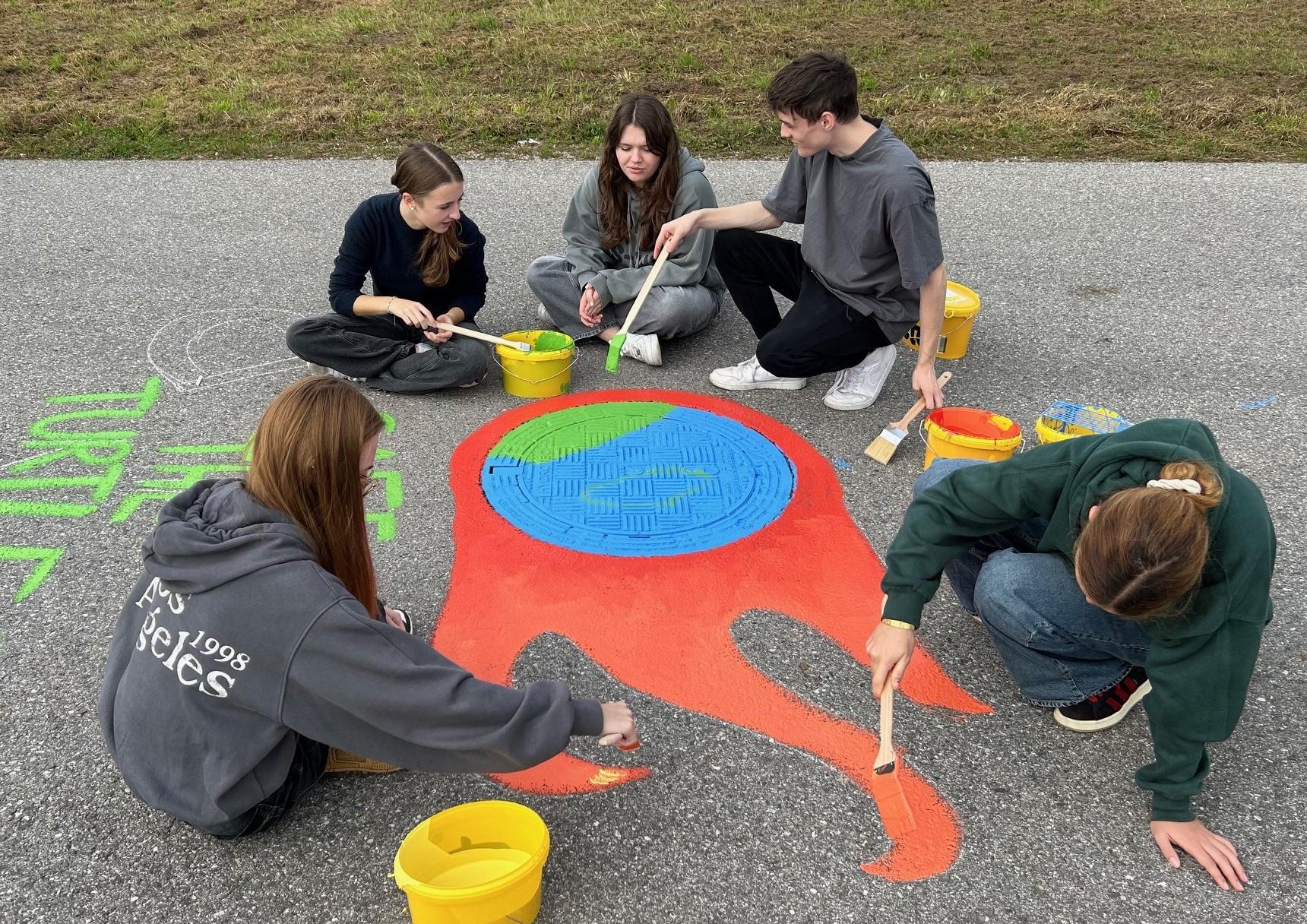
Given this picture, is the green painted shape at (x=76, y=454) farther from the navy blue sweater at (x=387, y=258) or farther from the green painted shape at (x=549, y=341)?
the green painted shape at (x=549, y=341)

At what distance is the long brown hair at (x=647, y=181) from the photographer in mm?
3727

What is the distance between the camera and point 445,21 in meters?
9.27

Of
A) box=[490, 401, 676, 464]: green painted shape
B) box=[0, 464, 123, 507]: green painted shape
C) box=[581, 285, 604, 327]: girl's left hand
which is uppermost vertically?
box=[581, 285, 604, 327]: girl's left hand

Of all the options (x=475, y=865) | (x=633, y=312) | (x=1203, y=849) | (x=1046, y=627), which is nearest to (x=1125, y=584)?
(x=1046, y=627)

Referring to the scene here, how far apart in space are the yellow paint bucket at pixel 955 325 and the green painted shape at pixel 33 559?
120 inches

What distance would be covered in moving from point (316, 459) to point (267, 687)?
41 centimetres

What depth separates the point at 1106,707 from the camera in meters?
2.27

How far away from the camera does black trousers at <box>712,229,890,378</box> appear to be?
3.56 m

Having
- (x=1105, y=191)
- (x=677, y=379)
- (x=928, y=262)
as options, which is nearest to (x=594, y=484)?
(x=677, y=379)

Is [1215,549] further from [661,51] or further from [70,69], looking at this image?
[70,69]

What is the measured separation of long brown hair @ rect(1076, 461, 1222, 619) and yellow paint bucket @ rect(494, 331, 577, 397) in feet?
7.43

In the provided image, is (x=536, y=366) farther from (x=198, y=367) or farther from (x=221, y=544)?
(x=221, y=544)

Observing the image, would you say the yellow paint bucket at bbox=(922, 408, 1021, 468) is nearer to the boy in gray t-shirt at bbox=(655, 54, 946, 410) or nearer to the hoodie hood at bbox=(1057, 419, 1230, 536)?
the boy in gray t-shirt at bbox=(655, 54, 946, 410)

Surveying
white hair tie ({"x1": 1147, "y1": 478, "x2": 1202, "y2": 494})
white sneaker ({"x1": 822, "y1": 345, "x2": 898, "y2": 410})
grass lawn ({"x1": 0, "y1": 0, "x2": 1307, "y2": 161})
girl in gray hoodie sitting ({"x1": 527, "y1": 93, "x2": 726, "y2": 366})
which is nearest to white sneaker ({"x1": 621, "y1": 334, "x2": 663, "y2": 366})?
girl in gray hoodie sitting ({"x1": 527, "y1": 93, "x2": 726, "y2": 366})
